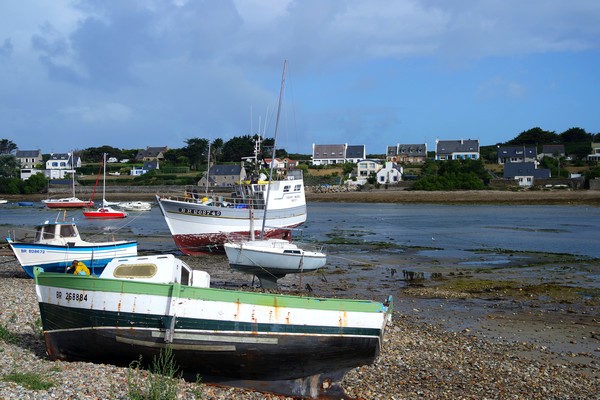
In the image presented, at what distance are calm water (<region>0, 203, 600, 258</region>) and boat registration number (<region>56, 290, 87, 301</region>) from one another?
31.5m

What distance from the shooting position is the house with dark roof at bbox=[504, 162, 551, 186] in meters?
118

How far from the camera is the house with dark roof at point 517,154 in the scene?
139 m

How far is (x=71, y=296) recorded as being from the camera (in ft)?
41.8

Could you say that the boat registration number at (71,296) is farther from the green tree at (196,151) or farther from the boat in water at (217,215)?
the green tree at (196,151)

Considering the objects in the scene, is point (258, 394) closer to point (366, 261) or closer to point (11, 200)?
point (366, 261)

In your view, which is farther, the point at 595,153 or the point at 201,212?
the point at 595,153

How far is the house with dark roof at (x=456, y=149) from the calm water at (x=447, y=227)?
2293 inches

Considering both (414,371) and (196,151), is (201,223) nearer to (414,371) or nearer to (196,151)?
(414,371)

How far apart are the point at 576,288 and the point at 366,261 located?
44.0 feet

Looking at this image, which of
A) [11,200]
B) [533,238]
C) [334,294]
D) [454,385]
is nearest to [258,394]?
[454,385]

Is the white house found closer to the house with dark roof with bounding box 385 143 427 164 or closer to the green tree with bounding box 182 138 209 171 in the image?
the house with dark roof with bounding box 385 143 427 164

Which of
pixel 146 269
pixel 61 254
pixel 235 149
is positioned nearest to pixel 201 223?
pixel 61 254

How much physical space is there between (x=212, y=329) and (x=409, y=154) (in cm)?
15545

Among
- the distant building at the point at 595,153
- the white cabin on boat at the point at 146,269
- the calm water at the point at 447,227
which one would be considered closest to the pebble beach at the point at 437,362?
the white cabin on boat at the point at 146,269
